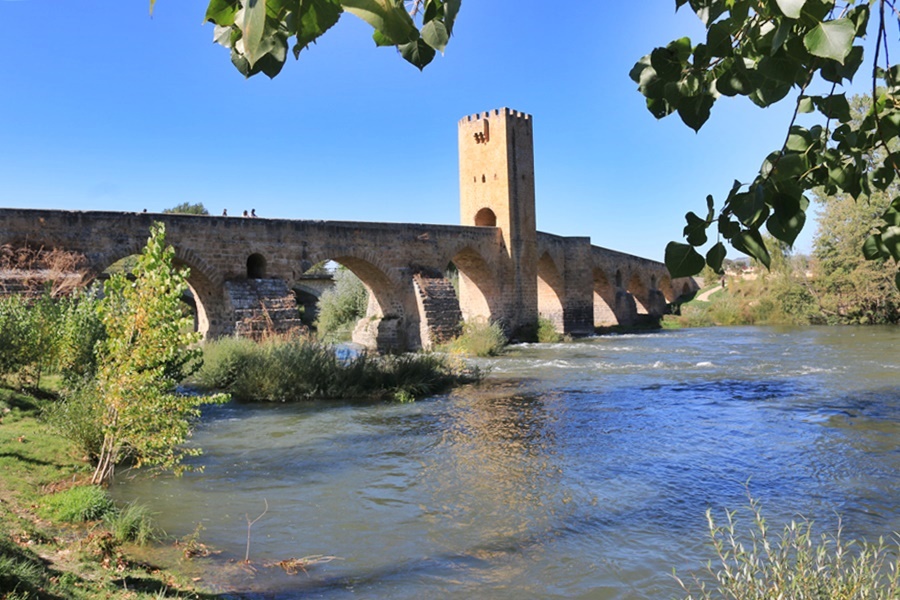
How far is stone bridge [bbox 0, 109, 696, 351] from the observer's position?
14.5 metres

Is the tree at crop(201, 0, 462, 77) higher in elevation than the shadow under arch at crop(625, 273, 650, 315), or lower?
lower

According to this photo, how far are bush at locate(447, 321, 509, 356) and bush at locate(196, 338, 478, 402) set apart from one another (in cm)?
Result: 686

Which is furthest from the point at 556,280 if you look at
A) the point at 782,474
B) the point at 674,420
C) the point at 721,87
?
the point at 721,87

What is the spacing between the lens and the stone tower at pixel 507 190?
82.9 ft

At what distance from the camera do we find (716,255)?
137cm

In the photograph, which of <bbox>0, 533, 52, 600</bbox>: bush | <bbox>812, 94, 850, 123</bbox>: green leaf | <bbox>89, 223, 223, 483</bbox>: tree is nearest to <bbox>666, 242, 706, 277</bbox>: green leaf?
<bbox>812, 94, 850, 123</bbox>: green leaf

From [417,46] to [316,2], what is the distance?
0.39 meters

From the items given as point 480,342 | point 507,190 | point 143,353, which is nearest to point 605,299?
point 507,190

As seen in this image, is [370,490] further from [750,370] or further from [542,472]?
[750,370]

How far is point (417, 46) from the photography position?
1.27m

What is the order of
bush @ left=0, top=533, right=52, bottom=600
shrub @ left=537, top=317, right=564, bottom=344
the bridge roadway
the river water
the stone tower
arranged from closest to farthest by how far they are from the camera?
bush @ left=0, top=533, right=52, bottom=600 < the river water < the bridge roadway < the stone tower < shrub @ left=537, top=317, right=564, bottom=344

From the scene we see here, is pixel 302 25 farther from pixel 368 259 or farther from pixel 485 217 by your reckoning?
pixel 485 217

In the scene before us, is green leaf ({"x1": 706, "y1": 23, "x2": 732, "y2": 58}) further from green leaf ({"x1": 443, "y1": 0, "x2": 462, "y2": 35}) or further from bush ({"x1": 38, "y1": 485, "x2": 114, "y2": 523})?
bush ({"x1": 38, "y1": 485, "x2": 114, "y2": 523})

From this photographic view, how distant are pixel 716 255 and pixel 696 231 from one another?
69 millimetres
